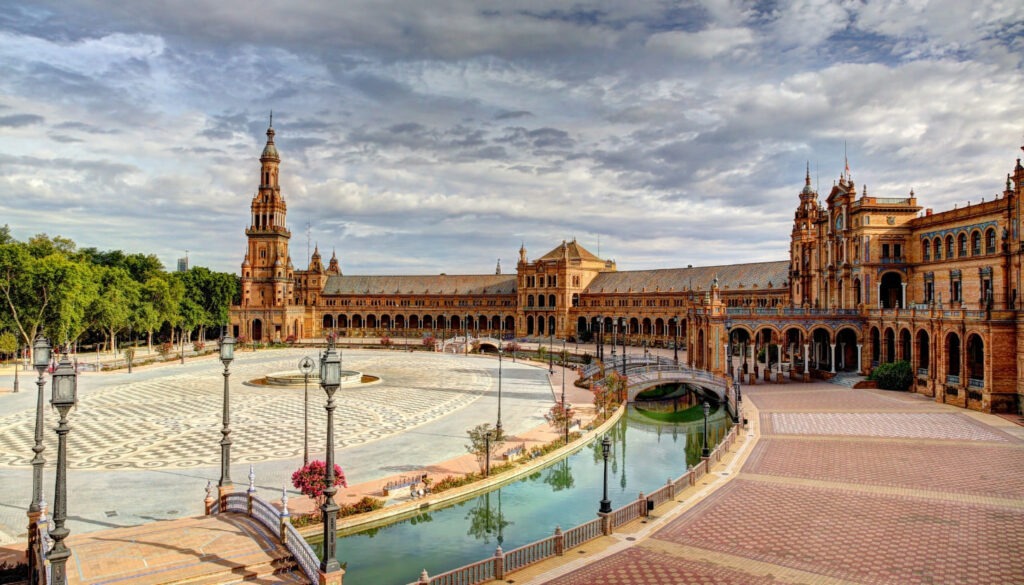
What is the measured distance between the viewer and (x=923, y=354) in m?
52.4

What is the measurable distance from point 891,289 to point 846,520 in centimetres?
4565

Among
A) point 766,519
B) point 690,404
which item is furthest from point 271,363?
point 766,519

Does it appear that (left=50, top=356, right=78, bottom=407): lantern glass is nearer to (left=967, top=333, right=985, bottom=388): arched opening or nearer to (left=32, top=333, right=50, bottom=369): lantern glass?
(left=32, top=333, right=50, bottom=369): lantern glass

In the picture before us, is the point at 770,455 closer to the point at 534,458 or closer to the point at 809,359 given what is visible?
the point at 534,458

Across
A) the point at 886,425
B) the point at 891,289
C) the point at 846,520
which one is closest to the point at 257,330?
the point at 891,289

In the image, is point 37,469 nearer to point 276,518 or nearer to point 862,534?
point 276,518

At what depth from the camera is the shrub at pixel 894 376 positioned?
4859cm

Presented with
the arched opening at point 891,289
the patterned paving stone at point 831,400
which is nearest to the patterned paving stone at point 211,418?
the patterned paving stone at point 831,400

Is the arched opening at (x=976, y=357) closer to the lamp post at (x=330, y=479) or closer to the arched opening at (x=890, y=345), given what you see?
the arched opening at (x=890, y=345)

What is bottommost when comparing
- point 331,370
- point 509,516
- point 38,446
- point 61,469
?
point 509,516

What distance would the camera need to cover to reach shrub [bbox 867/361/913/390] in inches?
1913

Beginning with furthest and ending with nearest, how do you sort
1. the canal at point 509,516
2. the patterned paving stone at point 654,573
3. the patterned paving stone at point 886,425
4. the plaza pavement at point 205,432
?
the patterned paving stone at point 886,425 → the plaza pavement at point 205,432 → the canal at point 509,516 → the patterned paving stone at point 654,573

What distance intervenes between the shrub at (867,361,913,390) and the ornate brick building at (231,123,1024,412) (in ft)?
2.70

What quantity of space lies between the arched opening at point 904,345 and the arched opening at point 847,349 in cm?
714
